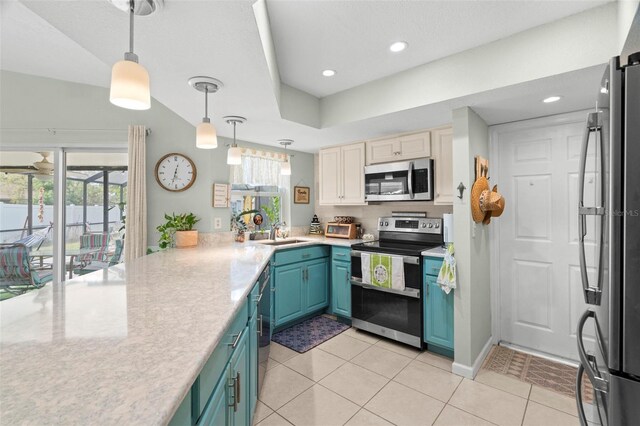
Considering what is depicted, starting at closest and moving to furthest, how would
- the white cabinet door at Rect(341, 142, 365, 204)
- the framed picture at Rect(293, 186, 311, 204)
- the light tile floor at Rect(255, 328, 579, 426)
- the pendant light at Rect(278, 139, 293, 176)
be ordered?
the light tile floor at Rect(255, 328, 579, 426), the pendant light at Rect(278, 139, 293, 176), the white cabinet door at Rect(341, 142, 365, 204), the framed picture at Rect(293, 186, 311, 204)

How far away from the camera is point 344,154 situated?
146 inches

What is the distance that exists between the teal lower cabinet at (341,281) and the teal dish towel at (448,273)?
1075 mm

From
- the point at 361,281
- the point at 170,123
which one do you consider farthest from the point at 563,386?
the point at 170,123

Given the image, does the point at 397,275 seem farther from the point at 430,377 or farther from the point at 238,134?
the point at 238,134

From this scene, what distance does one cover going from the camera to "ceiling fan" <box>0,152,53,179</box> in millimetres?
3145

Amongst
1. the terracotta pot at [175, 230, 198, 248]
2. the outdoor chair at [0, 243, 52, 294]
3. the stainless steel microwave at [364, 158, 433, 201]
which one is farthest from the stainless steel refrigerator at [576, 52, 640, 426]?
the outdoor chair at [0, 243, 52, 294]

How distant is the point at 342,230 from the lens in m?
3.84

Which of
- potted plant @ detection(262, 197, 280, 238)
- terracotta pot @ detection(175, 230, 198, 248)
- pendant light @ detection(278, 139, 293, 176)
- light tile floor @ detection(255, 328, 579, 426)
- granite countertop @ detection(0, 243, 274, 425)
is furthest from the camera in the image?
potted plant @ detection(262, 197, 280, 238)

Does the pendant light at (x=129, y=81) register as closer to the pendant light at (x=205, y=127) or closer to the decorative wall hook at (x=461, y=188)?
the pendant light at (x=205, y=127)

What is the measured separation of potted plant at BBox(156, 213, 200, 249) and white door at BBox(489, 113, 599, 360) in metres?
3.03

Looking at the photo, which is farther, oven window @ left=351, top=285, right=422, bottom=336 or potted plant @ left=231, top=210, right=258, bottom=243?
potted plant @ left=231, top=210, right=258, bottom=243

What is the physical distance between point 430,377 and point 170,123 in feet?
11.3

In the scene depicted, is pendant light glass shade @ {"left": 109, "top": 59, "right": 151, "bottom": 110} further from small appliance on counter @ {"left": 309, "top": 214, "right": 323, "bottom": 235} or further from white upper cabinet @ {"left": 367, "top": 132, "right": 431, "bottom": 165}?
small appliance on counter @ {"left": 309, "top": 214, "right": 323, "bottom": 235}

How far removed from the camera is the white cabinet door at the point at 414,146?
9.82 feet
